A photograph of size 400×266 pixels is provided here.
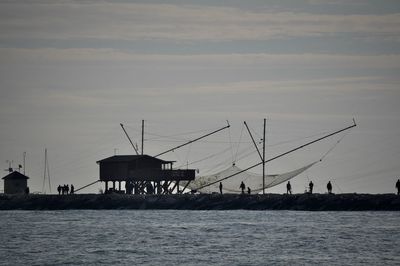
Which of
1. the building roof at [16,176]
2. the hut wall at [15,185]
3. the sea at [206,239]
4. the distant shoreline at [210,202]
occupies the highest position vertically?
the building roof at [16,176]

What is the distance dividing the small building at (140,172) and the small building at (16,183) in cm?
2127

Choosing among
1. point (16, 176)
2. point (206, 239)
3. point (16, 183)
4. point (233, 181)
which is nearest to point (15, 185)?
point (16, 183)

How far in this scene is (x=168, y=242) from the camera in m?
93.9

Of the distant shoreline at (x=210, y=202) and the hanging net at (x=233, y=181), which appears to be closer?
the distant shoreline at (x=210, y=202)

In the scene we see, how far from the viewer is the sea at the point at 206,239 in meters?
80.6

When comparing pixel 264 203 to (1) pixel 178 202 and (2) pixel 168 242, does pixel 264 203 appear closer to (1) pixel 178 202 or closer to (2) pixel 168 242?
(1) pixel 178 202

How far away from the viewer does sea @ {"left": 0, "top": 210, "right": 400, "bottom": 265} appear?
80.6m

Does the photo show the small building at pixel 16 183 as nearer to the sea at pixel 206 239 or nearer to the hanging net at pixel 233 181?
the hanging net at pixel 233 181

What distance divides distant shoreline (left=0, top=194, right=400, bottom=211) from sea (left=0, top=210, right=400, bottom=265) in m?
6.51

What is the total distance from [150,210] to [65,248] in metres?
58.9

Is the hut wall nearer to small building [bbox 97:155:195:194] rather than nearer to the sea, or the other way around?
small building [bbox 97:155:195:194]

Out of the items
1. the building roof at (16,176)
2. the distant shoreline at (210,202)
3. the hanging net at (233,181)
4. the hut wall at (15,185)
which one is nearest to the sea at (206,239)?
the distant shoreline at (210,202)

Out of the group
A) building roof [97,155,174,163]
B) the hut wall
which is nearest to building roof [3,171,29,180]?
the hut wall

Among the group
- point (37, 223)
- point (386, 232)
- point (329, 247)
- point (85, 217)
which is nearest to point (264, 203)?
point (85, 217)
